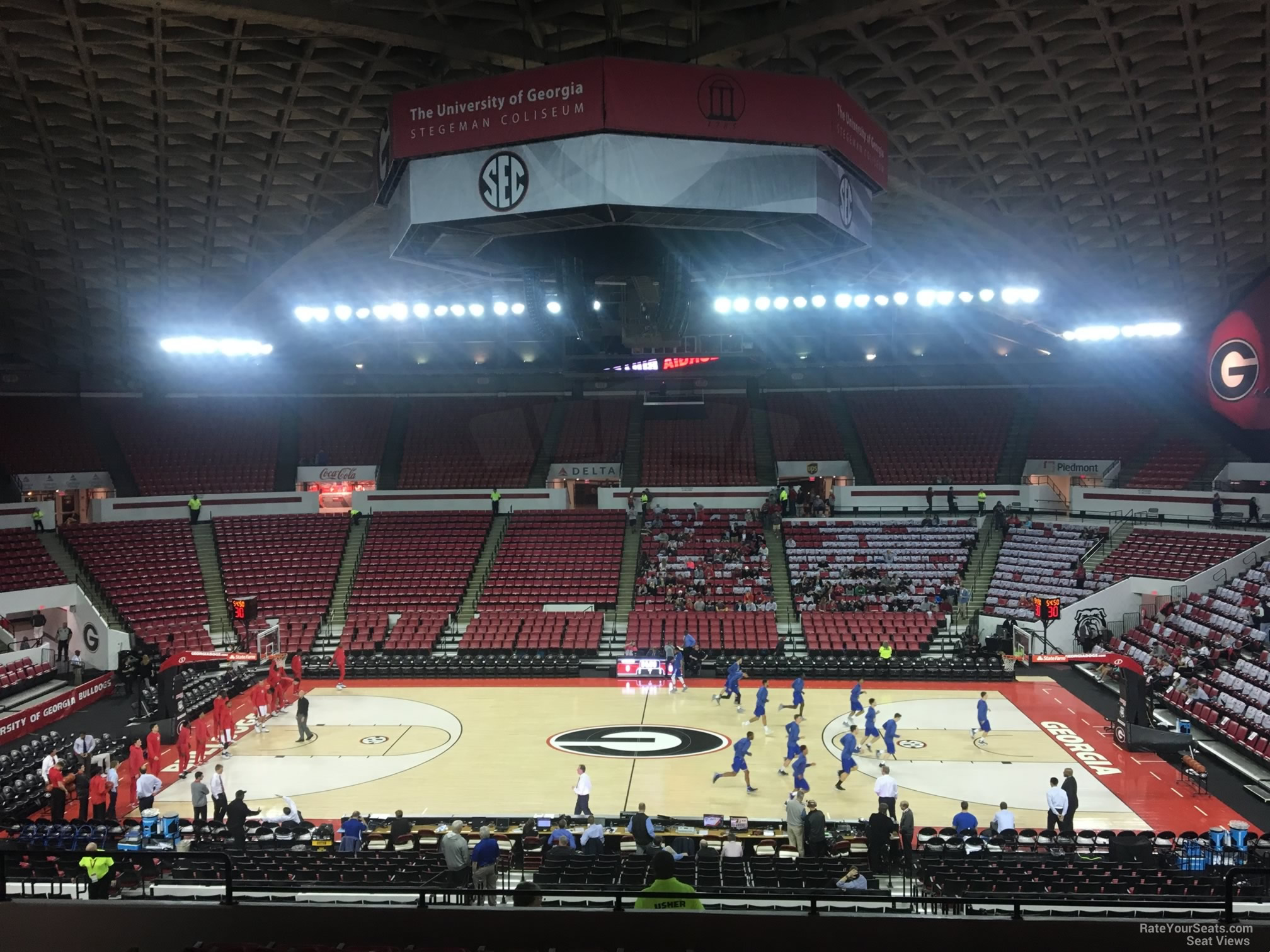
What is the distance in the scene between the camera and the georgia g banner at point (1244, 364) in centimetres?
3055

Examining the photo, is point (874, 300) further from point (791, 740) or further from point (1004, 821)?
point (1004, 821)

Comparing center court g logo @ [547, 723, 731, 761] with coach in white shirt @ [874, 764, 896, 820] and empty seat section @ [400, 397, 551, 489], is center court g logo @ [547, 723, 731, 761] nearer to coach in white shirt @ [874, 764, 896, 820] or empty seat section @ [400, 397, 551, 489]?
coach in white shirt @ [874, 764, 896, 820]

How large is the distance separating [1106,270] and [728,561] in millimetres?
16353

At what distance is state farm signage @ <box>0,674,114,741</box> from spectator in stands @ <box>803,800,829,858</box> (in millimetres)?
19481

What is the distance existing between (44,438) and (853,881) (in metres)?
38.9

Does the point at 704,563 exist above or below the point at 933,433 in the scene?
below

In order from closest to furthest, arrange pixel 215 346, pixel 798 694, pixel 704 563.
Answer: pixel 798 694, pixel 704 563, pixel 215 346

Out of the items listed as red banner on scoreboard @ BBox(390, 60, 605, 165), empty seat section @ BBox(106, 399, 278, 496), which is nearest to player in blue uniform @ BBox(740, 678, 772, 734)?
red banner on scoreboard @ BBox(390, 60, 605, 165)

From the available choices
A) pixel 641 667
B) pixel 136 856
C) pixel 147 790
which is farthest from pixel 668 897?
pixel 641 667

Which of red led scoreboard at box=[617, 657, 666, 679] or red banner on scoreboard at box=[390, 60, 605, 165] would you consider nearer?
red banner on scoreboard at box=[390, 60, 605, 165]

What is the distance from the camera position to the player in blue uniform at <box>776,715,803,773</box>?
63.9ft

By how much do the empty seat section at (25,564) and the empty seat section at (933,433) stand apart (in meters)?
32.1

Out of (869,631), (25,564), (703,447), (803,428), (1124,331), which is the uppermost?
(1124,331)

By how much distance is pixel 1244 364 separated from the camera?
3206 cm
